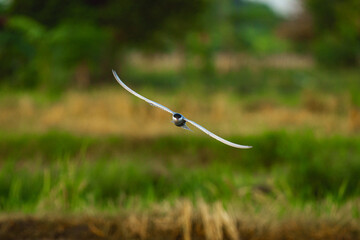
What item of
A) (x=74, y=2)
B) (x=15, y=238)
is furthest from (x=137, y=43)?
(x=15, y=238)

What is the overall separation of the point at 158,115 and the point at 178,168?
2775 mm

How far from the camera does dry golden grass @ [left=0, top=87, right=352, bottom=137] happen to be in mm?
7086

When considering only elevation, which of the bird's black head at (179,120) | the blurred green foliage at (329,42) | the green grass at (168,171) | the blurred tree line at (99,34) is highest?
the blurred green foliage at (329,42)

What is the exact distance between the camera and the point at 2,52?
6.98 metres

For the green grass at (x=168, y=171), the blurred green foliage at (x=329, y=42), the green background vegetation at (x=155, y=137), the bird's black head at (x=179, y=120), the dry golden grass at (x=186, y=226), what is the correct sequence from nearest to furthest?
the bird's black head at (x=179, y=120) → the dry golden grass at (x=186, y=226) → the green grass at (x=168, y=171) → the green background vegetation at (x=155, y=137) → the blurred green foliage at (x=329, y=42)

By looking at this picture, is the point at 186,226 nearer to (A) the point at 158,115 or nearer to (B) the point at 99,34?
(A) the point at 158,115

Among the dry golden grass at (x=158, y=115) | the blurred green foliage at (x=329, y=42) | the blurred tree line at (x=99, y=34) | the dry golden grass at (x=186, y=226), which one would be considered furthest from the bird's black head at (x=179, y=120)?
the blurred green foliage at (x=329, y=42)

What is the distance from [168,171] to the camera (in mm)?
4992

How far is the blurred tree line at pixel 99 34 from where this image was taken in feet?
27.0

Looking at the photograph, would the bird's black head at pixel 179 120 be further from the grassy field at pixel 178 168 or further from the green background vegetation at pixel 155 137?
the green background vegetation at pixel 155 137

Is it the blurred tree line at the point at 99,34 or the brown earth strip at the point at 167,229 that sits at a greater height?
the blurred tree line at the point at 99,34

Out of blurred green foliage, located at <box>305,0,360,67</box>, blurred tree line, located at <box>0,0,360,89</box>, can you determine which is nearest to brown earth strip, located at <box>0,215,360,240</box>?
blurred tree line, located at <box>0,0,360,89</box>

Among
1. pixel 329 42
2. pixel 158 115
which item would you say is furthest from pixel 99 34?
pixel 329 42

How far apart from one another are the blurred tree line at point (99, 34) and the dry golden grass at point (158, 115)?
728 millimetres
